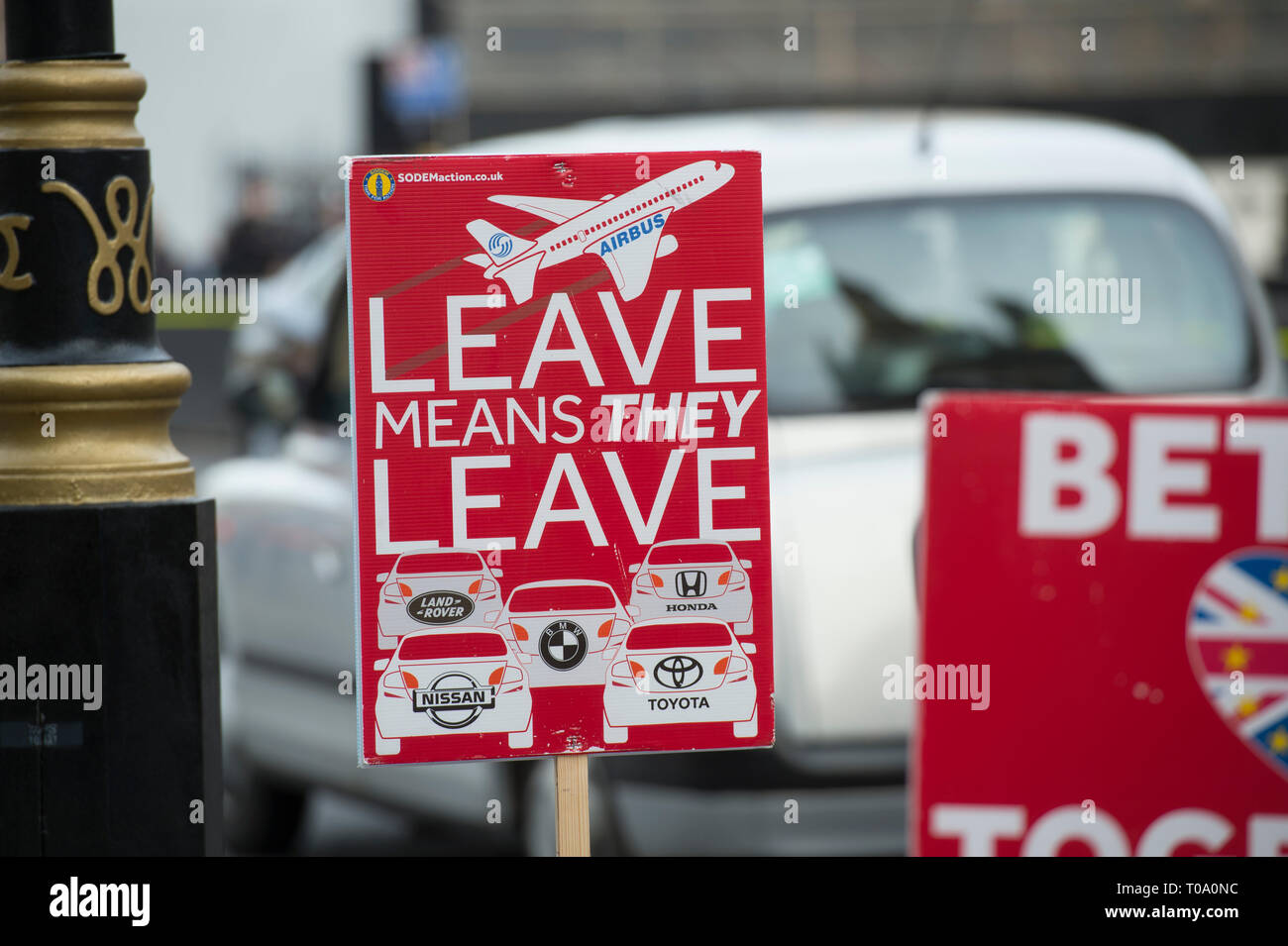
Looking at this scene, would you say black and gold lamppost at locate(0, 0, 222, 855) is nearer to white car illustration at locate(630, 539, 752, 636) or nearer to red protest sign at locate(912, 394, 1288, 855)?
white car illustration at locate(630, 539, 752, 636)

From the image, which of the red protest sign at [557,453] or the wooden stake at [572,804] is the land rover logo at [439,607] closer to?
the red protest sign at [557,453]

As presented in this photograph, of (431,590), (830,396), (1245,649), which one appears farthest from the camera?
(830,396)

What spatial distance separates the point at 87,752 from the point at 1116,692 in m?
1.47

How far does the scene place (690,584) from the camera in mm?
2686

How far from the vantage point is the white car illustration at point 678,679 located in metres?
2.67

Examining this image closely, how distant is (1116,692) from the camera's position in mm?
2908

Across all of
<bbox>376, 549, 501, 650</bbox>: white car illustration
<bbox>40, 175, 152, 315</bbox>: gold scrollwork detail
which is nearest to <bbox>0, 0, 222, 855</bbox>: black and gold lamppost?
<bbox>40, 175, 152, 315</bbox>: gold scrollwork detail

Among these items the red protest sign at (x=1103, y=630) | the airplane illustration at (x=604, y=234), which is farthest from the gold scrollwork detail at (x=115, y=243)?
the red protest sign at (x=1103, y=630)

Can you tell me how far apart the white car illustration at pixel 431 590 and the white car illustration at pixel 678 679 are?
0.20 m

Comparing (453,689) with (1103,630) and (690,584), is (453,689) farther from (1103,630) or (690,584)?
(1103,630)

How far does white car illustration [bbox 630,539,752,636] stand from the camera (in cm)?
267

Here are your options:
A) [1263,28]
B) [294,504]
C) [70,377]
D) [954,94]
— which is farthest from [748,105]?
[70,377]

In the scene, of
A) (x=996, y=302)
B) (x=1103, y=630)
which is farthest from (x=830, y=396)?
(x=1103, y=630)

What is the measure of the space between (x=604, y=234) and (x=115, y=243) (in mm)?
773
